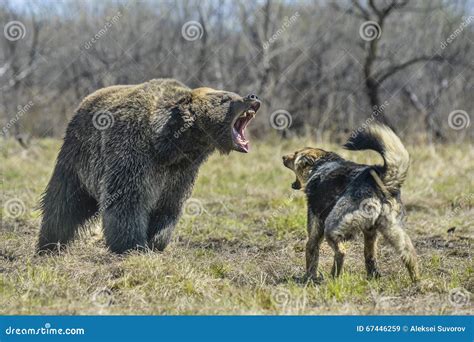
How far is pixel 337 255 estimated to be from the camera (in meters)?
6.39

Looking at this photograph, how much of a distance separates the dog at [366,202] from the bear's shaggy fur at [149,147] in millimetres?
1045

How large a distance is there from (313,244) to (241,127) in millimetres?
1350

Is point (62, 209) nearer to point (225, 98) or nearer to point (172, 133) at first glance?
point (172, 133)

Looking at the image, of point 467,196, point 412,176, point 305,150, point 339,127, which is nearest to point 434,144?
point 339,127

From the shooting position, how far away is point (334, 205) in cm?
636

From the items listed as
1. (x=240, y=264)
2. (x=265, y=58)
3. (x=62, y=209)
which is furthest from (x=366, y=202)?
(x=265, y=58)

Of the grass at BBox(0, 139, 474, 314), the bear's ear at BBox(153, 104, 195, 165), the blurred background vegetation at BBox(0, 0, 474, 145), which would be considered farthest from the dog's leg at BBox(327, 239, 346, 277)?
the blurred background vegetation at BBox(0, 0, 474, 145)

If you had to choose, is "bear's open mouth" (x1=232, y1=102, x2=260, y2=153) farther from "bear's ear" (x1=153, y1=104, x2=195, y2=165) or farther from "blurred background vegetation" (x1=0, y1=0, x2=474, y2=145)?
"blurred background vegetation" (x1=0, y1=0, x2=474, y2=145)

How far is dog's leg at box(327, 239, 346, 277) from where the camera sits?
6237 mm

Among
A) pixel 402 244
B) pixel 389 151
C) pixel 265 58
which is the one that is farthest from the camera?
pixel 265 58

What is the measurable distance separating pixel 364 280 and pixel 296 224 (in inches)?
102

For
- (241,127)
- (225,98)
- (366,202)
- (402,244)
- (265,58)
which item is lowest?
(402,244)

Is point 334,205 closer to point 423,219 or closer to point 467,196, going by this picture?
point 423,219

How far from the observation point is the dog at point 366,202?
6125mm
